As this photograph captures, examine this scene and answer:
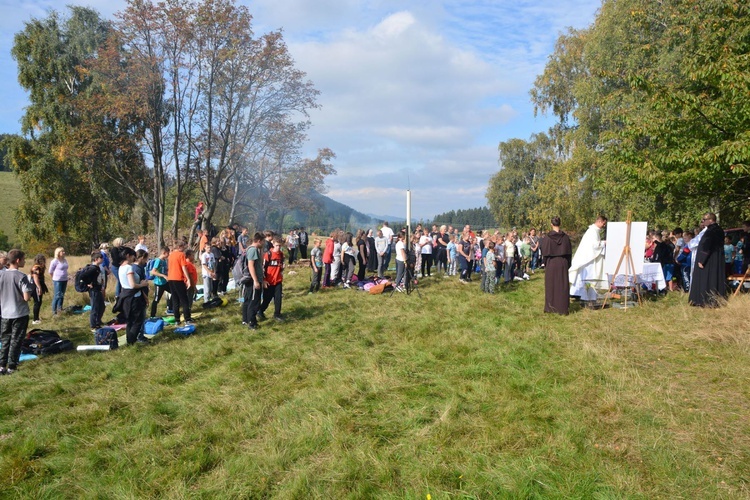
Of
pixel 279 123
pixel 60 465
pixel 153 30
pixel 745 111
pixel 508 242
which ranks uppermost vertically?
pixel 153 30

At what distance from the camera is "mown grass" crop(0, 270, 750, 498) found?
Result: 342 centimetres

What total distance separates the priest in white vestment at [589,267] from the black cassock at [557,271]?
958mm

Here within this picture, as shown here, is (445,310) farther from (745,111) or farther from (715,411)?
(745,111)

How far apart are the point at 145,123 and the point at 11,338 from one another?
16.2 metres

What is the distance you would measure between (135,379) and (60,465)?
7.04 feet

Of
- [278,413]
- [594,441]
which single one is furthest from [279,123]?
[594,441]

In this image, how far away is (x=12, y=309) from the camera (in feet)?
20.5

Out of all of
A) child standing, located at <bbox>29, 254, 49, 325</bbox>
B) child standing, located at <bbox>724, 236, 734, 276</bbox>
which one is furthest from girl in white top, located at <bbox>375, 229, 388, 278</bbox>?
child standing, located at <bbox>724, 236, 734, 276</bbox>

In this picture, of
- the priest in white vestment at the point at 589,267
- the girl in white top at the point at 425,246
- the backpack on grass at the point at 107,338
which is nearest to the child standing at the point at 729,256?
the priest in white vestment at the point at 589,267

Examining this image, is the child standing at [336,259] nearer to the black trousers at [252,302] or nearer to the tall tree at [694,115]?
the black trousers at [252,302]

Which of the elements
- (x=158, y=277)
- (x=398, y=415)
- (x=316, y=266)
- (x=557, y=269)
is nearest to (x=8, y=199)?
(x=316, y=266)

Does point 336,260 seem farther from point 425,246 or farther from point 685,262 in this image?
point 685,262

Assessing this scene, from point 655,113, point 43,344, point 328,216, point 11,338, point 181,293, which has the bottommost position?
point 43,344

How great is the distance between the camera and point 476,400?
187 inches
